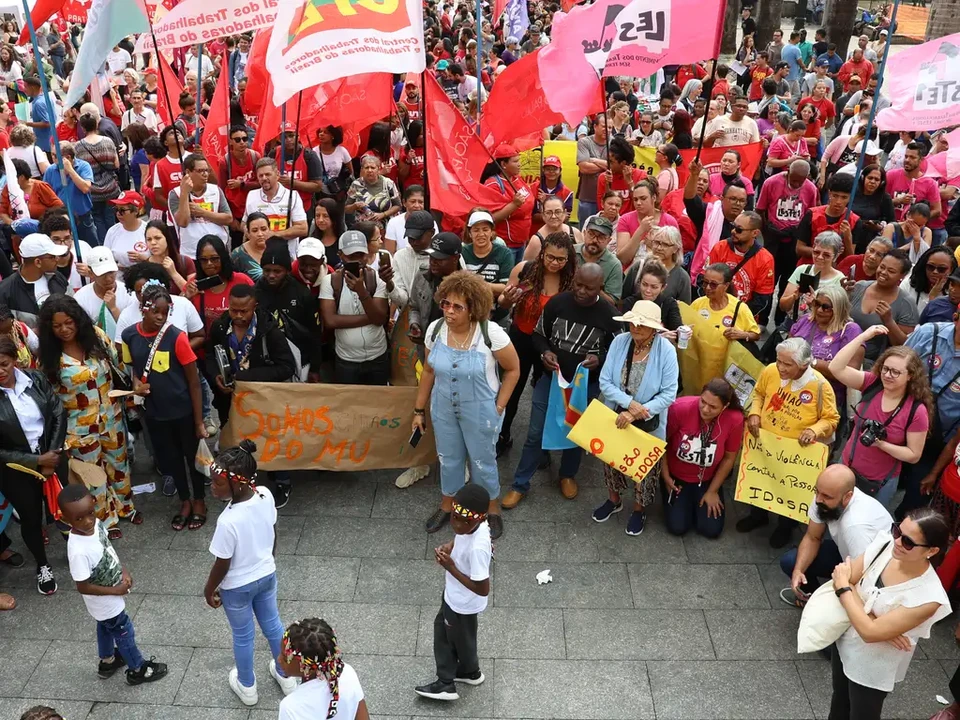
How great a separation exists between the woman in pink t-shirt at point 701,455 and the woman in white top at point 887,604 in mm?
1829

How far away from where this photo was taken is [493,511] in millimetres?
6277

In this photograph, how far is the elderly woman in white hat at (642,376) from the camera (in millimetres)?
5812

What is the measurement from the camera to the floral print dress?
5.59 m

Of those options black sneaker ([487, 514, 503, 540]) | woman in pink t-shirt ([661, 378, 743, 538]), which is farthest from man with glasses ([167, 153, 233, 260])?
woman in pink t-shirt ([661, 378, 743, 538])

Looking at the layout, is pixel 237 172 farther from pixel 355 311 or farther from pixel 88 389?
pixel 88 389

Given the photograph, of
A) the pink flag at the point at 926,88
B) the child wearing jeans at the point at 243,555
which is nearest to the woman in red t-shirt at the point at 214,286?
the child wearing jeans at the point at 243,555

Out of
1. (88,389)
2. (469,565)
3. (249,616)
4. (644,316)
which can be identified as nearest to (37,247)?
(88,389)

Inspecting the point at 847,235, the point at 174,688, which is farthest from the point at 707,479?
the point at 174,688

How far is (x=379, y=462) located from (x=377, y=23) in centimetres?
320

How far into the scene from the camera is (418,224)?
21.7ft

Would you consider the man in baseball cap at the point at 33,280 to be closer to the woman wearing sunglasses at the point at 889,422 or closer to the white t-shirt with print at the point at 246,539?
the white t-shirt with print at the point at 246,539

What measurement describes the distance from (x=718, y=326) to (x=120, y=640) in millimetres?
4483

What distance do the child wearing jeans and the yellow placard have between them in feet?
7.89

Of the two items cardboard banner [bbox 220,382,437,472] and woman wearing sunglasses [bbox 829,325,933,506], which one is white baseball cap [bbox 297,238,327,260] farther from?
woman wearing sunglasses [bbox 829,325,933,506]
